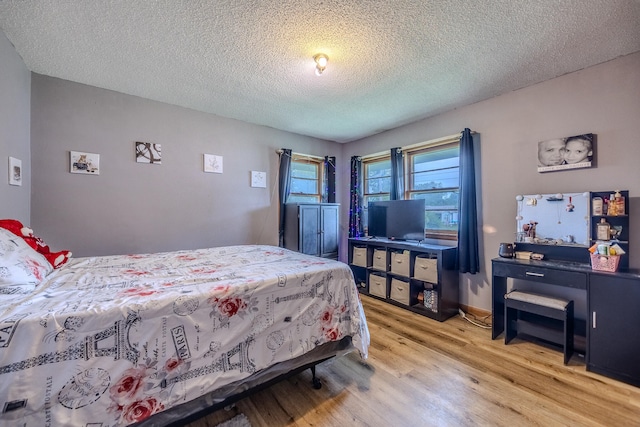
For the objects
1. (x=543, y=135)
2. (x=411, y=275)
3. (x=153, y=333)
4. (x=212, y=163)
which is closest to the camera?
(x=153, y=333)

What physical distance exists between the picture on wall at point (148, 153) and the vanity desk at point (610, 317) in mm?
4133

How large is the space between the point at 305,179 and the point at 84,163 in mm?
2829

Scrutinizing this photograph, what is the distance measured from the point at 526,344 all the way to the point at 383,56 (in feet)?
9.44

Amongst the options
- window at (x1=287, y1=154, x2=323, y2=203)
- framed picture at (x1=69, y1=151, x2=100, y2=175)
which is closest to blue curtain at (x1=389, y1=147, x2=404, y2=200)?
window at (x1=287, y1=154, x2=323, y2=203)

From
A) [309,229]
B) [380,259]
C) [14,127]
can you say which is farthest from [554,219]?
[14,127]

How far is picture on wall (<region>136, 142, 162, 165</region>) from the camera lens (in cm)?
297

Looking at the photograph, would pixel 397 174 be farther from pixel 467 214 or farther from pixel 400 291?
pixel 400 291

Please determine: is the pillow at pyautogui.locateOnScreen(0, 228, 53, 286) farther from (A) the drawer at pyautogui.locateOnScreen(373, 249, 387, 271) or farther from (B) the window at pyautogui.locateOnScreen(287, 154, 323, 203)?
(A) the drawer at pyautogui.locateOnScreen(373, 249, 387, 271)

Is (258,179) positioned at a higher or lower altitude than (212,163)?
lower

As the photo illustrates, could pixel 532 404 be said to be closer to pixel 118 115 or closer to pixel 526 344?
pixel 526 344

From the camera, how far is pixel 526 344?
2.41 meters

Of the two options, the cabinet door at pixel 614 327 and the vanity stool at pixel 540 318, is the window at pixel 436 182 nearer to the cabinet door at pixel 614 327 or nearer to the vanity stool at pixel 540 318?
the vanity stool at pixel 540 318

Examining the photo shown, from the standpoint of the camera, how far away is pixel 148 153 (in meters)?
3.03

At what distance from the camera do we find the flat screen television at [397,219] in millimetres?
3416
